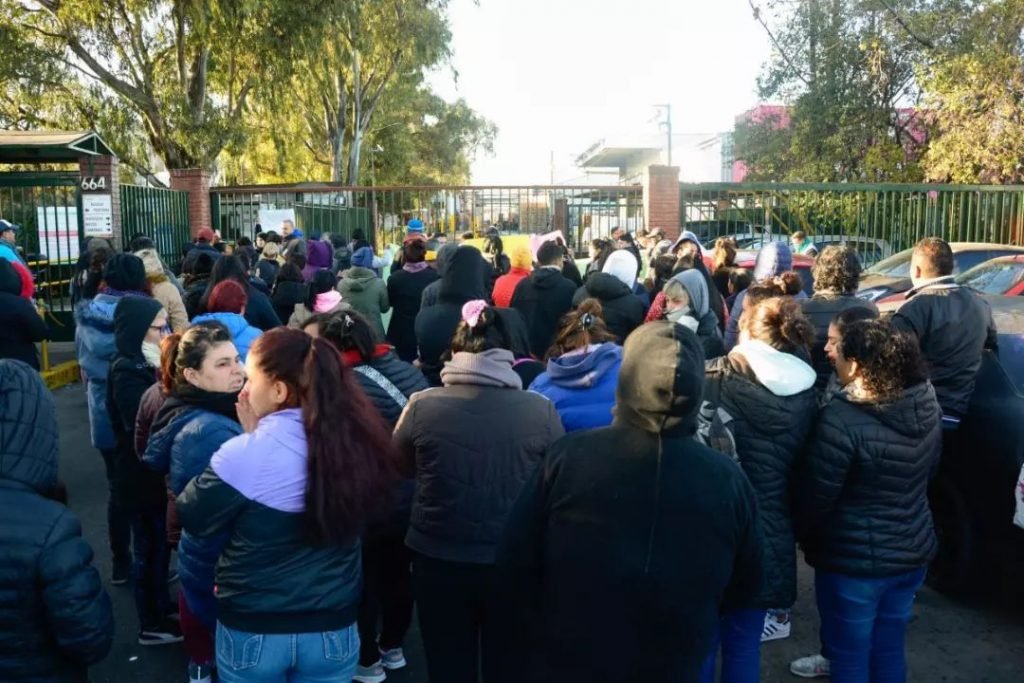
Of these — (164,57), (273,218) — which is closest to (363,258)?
(273,218)

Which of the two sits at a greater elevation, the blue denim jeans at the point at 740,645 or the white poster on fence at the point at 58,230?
the white poster on fence at the point at 58,230

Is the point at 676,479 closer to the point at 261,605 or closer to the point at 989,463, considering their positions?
the point at 261,605

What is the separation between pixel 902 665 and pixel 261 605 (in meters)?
2.51

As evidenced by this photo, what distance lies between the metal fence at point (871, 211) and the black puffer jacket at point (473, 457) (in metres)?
14.6

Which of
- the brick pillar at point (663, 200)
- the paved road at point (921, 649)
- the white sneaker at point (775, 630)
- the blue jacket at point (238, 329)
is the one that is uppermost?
the brick pillar at point (663, 200)

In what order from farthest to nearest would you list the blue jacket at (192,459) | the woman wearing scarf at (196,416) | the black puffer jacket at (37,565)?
the woman wearing scarf at (196,416) → the blue jacket at (192,459) → the black puffer jacket at (37,565)

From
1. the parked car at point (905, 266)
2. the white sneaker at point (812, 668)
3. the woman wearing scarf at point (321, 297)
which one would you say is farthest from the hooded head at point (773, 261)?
the parked car at point (905, 266)

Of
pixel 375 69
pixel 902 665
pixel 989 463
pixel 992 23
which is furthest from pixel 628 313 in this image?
pixel 375 69

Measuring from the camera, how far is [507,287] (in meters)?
7.48

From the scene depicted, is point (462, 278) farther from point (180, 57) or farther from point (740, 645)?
point (180, 57)

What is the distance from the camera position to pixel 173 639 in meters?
4.74

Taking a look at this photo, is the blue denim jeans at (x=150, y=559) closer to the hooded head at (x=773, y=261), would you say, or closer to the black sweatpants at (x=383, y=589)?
the black sweatpants at (x=383, y=589)

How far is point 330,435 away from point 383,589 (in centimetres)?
180

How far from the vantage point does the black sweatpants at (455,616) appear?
337 centimetres
